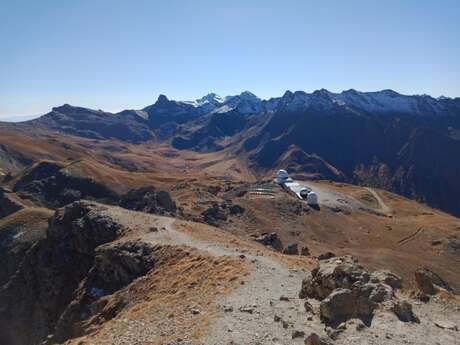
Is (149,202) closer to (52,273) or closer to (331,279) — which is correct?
(52,273)

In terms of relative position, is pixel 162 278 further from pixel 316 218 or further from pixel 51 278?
pixel 316 218

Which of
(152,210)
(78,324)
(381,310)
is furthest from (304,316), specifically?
(152,210)

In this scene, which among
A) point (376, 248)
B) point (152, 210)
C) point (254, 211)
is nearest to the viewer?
point (152, 210)

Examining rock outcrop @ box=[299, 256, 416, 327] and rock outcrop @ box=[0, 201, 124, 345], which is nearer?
rock outcrop @ box=[299, 256, 416, 327]

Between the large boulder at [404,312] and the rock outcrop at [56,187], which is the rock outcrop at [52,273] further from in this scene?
the rock outcrop at [56,187]

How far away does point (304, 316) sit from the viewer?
73.0 ft

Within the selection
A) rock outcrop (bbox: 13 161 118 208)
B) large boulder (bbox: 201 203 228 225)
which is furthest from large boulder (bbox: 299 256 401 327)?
rock outcrop (bbox: 13 161 118 208)

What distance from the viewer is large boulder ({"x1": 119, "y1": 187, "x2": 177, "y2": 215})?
2886 inches

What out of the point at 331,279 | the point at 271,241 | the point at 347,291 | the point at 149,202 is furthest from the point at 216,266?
the point at 149,202

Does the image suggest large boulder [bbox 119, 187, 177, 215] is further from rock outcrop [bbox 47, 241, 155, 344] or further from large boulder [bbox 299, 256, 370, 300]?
large boulder [bbox 299, 256, 370, 300]

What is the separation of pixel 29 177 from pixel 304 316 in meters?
103

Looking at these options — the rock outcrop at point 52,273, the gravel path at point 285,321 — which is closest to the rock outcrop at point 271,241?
the rock outcrop at point 52,273

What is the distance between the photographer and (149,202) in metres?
76.1

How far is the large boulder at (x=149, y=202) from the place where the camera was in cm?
7331
